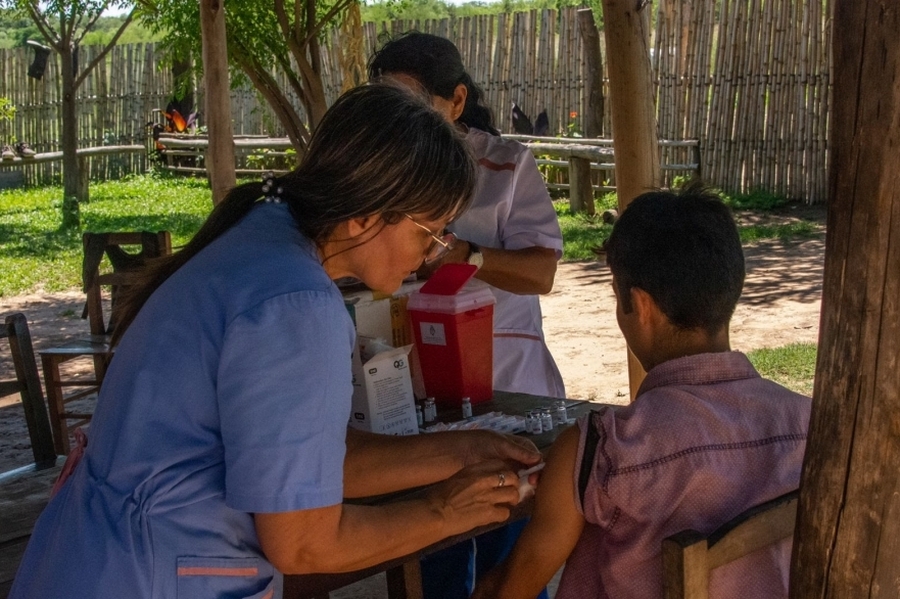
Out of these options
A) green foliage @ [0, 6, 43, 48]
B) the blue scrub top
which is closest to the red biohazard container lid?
the blue scrub top

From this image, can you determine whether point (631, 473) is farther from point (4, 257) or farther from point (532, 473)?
point (4, 257)

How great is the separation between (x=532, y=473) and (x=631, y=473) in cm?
31

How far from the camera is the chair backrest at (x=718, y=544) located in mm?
1543

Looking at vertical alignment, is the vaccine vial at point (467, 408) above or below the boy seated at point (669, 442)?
below

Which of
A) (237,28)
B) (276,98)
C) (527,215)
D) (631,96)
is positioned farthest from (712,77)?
(527,215)

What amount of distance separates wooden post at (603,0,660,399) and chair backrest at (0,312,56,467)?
191 cm

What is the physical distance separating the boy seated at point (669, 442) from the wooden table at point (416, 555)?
21 cm

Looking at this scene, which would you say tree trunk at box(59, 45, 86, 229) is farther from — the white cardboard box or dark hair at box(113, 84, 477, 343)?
dark hair at box(113, 84, 477, 343)

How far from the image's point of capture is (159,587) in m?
1.52

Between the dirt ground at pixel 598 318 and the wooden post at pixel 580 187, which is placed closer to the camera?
the dirt ground at pixel 598 318

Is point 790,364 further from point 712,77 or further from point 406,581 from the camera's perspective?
point 712,77

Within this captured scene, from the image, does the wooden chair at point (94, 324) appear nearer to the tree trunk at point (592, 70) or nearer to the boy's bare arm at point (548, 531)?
the boy's bare arm at point (548, 531)

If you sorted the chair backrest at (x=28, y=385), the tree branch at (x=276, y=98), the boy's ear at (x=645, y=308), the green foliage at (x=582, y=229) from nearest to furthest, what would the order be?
the boy's ear at (x=645, y=308), the chair backrest at (x=28, y=385), the tree branch at (x=276, y=98), the green foliage at (x=582, y=229)

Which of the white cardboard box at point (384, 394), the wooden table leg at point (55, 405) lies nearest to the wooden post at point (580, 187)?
the wooden table leg at point (55, 405)
